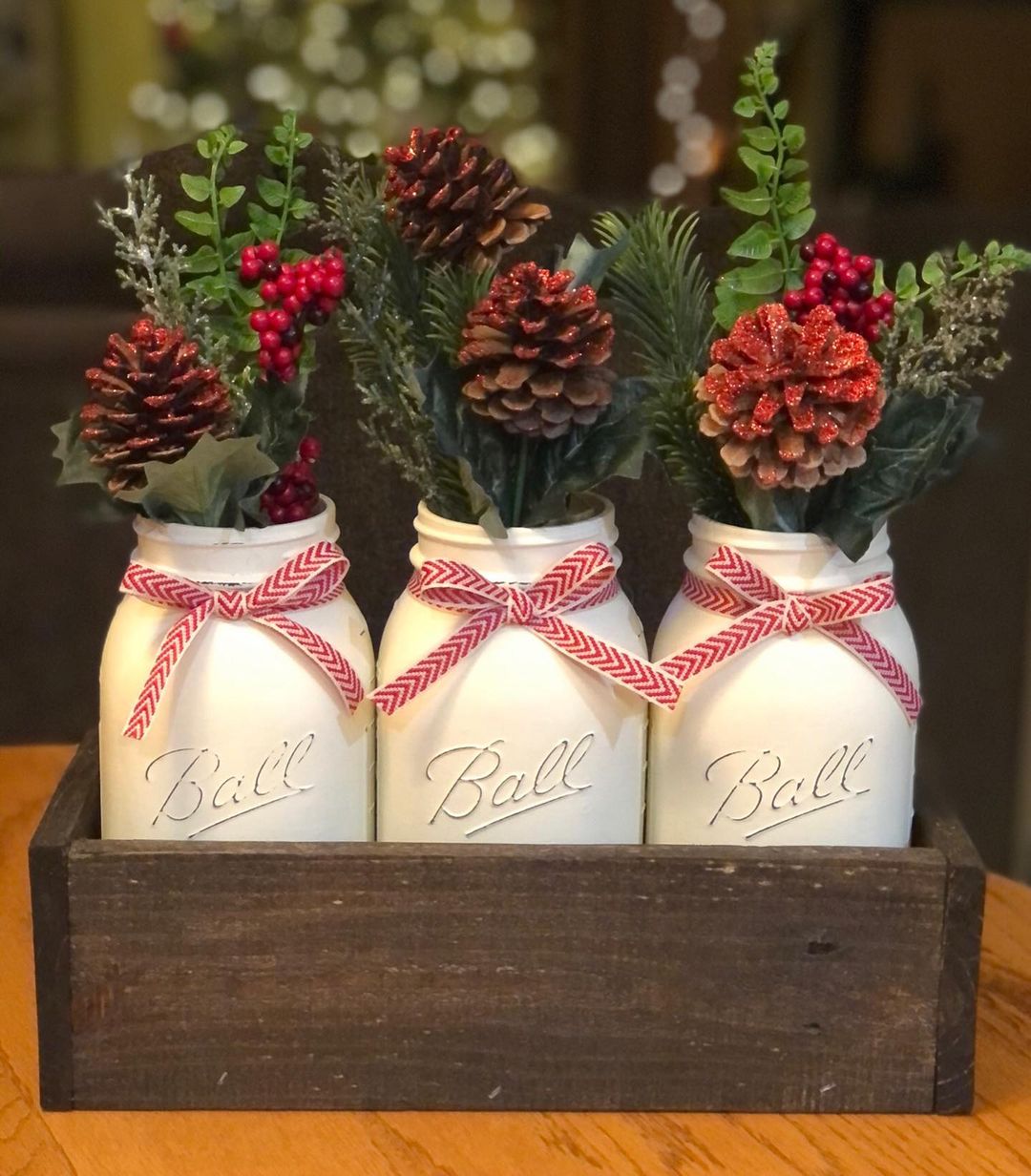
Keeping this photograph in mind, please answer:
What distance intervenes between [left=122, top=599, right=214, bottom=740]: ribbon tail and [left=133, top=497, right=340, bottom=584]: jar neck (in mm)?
17

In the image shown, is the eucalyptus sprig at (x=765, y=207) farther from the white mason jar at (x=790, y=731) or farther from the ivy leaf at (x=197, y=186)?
the ivy leaf at (x=197, y=186)

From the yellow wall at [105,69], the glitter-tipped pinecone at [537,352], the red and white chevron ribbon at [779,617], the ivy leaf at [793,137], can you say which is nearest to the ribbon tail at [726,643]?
the red and white chevron ribbon at [779,617]

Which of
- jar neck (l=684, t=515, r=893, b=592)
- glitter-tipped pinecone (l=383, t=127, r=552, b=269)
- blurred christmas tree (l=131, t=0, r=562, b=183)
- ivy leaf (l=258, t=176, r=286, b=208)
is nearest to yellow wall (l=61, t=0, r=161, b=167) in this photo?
blurred christmas tree (l=131, t=0, r=562, b=183)

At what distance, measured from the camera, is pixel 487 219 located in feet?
2.01

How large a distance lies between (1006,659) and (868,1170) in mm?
1021

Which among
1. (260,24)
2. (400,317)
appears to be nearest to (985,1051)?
(400,317)

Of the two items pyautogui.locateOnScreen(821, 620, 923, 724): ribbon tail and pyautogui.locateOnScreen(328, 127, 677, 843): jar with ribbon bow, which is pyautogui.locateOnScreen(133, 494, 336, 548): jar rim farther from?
pyautogui.locateOnScreen(821, 620, 923, 724): ribbon tail

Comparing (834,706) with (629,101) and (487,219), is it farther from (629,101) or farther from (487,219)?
(629,101)

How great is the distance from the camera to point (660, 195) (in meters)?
1.77

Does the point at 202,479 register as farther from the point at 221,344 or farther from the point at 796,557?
the point at 796,557

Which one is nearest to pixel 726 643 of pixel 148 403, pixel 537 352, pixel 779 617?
pixel 779 617

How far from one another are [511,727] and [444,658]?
40 millimetres

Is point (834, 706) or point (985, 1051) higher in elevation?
point (834, 706)

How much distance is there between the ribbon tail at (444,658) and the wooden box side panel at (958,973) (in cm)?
21
